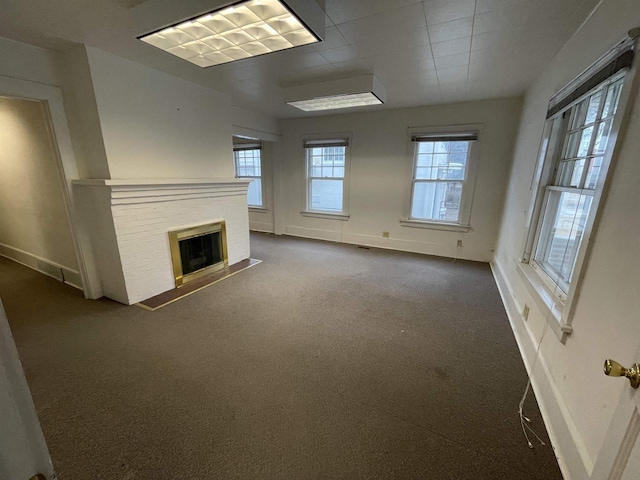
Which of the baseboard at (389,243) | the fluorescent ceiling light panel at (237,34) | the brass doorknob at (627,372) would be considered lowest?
the baseboard at (389,243)

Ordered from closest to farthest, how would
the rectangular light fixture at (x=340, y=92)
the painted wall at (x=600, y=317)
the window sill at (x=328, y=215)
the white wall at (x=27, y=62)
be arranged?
the painted wall at (x=600, y=317) < the white wall at (x=27, y=62) < the rectangular light fixture at (x=340, y=92) < the window sill at (x=328, y=215)

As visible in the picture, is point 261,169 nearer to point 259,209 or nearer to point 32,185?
point 259,209

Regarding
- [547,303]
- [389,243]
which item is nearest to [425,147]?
[389,243]

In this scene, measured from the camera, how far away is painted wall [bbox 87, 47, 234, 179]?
244 cm

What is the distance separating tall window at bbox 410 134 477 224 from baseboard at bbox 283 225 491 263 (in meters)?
0.45

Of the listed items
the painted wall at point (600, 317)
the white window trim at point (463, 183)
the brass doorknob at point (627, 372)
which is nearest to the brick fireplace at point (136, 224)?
the white window trim at point (463, 183)

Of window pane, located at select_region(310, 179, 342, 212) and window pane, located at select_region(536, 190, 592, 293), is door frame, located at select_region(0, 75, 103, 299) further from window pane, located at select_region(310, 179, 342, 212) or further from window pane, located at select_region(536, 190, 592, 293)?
window pane, located at select_region(536, 190, 592, 293)

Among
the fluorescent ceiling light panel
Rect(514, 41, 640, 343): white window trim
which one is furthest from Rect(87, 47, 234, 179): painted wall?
Rect(514, 41, 640, 343): white window trim

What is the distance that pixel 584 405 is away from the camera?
1.24 meters

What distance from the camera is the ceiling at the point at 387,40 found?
1.73m

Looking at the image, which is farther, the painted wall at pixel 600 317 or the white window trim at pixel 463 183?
the white window trim at pixel 463 183

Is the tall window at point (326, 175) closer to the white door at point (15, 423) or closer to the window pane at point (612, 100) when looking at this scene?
the window pane at point (612, 100)

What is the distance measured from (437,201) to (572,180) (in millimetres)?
2424

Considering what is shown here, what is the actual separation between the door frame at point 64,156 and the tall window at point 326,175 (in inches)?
136
